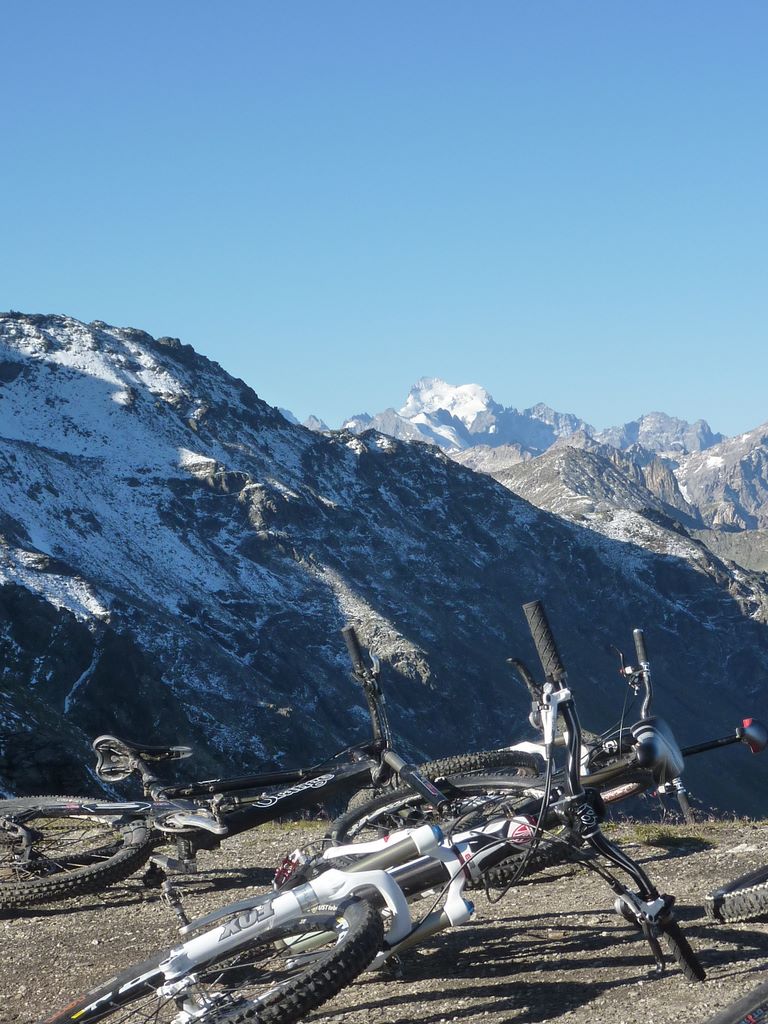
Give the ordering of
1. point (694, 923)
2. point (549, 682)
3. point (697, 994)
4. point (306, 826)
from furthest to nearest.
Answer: point (306, 826) < point (694, 923) < point (549, 682) < point (697, 994)

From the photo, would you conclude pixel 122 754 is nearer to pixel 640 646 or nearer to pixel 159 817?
pixel 159 817

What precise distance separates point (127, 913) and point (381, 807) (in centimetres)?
315

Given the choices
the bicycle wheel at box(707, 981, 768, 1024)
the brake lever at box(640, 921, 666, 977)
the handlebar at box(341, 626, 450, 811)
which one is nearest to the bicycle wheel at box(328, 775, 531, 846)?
the handlebar at box(341, 626, 450, 811)

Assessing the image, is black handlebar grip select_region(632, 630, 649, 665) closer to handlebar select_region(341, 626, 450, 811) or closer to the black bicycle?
the black bicycle

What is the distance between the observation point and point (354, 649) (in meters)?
12.9

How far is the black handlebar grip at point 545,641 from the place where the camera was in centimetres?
856

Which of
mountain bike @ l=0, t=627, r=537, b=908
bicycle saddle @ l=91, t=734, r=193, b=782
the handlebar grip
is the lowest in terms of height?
mountain bike @ l=0, t=627, r=537, b=908

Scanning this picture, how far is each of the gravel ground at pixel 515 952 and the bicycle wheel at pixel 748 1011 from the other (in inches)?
30.9

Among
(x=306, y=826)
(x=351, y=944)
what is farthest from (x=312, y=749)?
(x=351, y=944)

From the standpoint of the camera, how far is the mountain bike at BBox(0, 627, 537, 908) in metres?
12.2

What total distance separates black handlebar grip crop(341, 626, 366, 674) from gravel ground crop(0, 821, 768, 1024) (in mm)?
2870

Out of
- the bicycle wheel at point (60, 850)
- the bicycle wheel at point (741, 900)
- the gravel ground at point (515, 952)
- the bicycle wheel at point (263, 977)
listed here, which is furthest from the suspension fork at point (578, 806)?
the bicycle wheel at point (60, 850)

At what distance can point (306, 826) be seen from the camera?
17.0m

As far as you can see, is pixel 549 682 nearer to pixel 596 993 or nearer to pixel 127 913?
pixel 596 993
